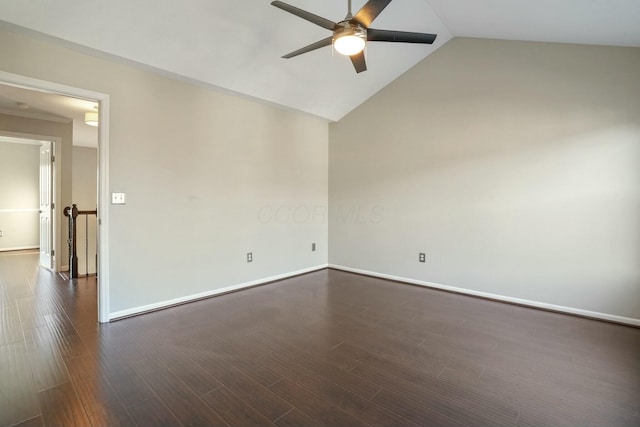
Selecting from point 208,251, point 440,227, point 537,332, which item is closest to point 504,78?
point 440,227

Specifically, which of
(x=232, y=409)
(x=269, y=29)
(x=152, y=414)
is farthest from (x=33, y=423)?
(x=269, y=29)

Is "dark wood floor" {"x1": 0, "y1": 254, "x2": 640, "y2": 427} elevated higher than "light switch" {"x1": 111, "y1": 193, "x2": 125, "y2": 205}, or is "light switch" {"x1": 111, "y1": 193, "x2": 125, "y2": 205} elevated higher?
"light switch" {"x1": 111, "y1": 193, "x2": 125, "y2": 205}

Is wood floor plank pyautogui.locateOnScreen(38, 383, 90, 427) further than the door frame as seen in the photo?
No

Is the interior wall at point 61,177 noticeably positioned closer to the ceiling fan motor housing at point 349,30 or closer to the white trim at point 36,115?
the white trim at point 36,115

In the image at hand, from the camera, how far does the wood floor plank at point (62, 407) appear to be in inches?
63.3

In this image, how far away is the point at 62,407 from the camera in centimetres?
172

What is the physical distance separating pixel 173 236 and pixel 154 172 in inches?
27.8

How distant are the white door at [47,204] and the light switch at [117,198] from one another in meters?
3.42

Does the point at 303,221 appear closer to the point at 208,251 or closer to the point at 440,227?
the point at 208,251

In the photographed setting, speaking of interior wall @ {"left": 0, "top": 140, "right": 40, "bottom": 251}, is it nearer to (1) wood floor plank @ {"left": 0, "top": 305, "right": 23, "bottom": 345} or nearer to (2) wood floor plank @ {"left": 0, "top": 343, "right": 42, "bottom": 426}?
(1) wood floor plank @ {"left": 0, "top": 305, "right": 23, "bottom": 345}

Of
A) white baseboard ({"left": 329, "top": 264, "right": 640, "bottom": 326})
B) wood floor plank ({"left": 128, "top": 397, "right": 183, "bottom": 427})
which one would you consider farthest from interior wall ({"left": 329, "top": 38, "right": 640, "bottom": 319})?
wood floor plank ({"left": 128, "top": 397, "right": 183, "bottom": 427})

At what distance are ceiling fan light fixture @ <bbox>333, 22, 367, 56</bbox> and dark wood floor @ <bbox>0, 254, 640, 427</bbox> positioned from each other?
90.6 inches

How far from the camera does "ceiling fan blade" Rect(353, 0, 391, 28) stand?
1945 mm

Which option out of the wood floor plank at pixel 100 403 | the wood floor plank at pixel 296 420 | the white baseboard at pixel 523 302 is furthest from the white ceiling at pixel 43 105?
the white baseboard at pixel 523 302
